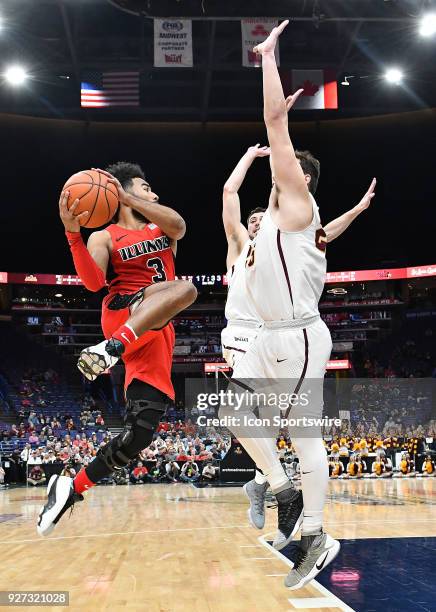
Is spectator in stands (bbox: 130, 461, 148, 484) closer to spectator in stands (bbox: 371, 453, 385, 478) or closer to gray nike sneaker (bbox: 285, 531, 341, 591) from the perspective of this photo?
spectator in stands (bbox: 371, 453, 385, 478)

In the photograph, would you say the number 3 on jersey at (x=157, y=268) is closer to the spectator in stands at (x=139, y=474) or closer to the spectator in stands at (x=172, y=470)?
the spectator in stands at (x=139, y=474)

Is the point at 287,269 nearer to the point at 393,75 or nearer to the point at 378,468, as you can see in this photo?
the point at 378,468

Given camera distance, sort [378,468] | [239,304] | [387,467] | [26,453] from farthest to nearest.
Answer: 1. [387,467]
2. [378,468]
3. [26,453]
4. [239,304]

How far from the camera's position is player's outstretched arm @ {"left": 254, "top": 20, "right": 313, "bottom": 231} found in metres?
3.49

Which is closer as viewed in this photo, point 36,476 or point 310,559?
point 310,559

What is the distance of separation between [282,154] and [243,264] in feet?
4.97

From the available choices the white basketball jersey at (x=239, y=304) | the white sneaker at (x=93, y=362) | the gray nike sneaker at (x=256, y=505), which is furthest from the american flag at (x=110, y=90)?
the white sneaker at (x=93, y=362)

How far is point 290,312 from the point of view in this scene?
3.80 metres

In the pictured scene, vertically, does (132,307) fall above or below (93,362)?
above

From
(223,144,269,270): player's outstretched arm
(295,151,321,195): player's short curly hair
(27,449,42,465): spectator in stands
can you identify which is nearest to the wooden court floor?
(223,144,269,270): player's outstretched arm

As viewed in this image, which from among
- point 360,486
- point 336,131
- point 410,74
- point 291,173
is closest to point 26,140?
point 336,131

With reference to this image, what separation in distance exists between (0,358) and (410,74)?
70.1 ft

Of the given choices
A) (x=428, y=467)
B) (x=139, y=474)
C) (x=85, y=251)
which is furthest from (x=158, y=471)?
(x=85, y=251)

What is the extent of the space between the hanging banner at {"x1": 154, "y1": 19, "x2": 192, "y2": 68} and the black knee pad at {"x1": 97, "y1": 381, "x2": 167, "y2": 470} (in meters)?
15.4
